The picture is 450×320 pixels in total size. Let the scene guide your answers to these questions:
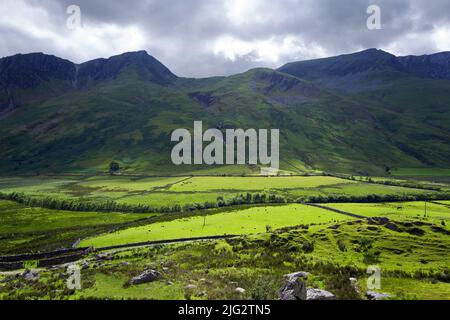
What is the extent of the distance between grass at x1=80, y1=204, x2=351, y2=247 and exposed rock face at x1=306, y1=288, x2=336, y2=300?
Answer: 49726mm

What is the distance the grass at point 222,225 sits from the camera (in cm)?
8731

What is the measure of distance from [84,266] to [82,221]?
7436 cm

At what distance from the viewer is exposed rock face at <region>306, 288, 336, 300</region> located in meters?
35.5

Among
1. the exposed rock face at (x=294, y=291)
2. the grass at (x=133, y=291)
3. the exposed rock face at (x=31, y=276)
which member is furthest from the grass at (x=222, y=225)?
the exposed rock face at (x=294, y=291)

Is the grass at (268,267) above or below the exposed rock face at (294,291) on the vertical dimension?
below

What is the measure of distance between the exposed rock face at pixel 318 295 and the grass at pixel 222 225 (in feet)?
163

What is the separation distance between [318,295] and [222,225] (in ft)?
205

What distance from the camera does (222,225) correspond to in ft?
320

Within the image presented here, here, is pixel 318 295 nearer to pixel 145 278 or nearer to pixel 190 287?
pixel 190 287

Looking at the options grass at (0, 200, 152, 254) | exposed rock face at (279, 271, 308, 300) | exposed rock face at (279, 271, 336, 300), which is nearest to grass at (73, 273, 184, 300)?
exposed rock face at (279, 271, 308, 300)

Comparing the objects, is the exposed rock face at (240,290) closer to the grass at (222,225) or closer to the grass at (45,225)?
the grass at (222,225)
